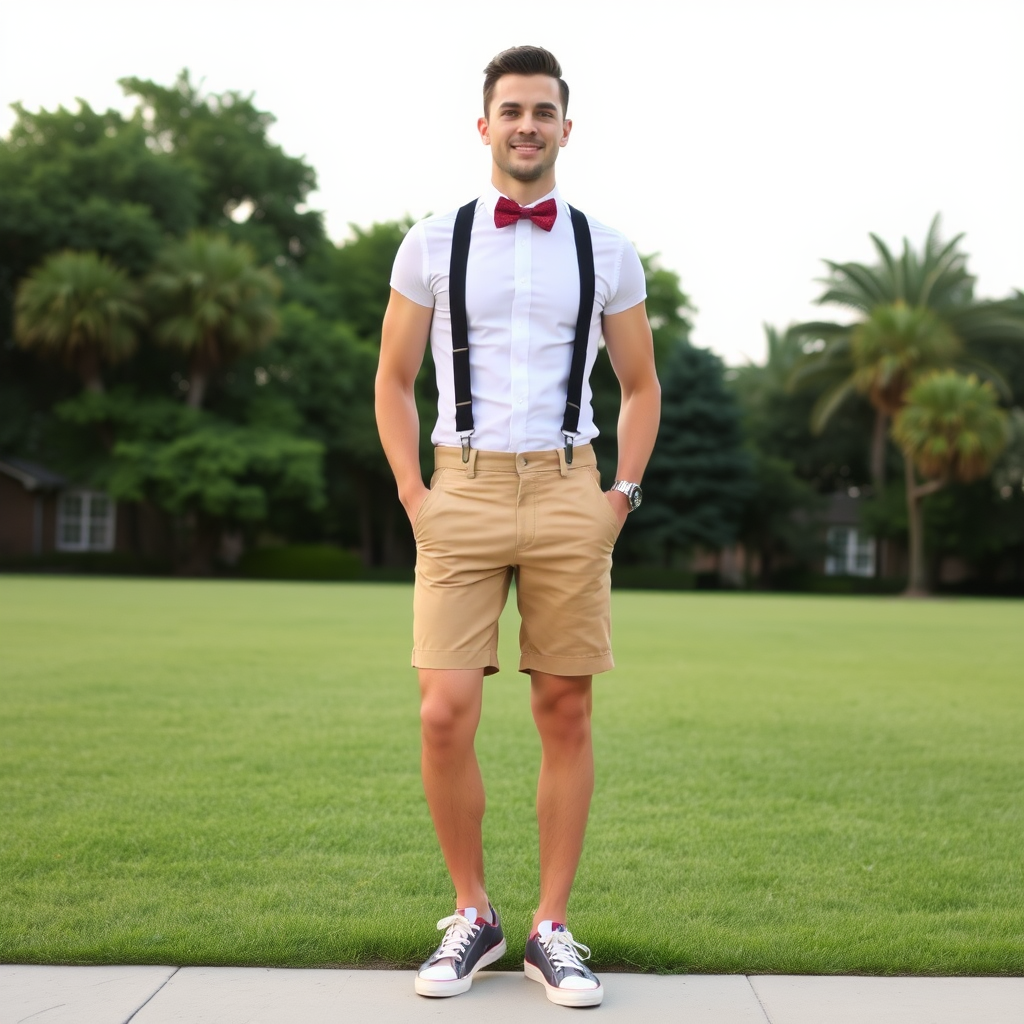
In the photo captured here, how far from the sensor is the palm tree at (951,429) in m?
35.5

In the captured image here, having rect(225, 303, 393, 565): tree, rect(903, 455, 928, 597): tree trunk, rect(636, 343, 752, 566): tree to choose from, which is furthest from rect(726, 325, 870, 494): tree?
rect(225, 303, 393, 565): tree

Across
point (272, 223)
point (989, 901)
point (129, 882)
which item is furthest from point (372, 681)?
point (272, 223)

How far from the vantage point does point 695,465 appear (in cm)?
4166

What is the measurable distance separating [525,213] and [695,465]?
128 ft

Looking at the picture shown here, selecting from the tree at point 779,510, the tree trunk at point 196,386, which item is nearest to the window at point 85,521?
the tree trunk at point 196,386

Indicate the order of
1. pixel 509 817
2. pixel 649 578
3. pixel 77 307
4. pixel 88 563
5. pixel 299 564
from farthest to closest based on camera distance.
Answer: pixel 649 578 < pixel 88 563 < pixel 299 564 < pixel 77 307 < pixel 509 817

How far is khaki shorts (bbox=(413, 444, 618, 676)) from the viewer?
3180 millimetres

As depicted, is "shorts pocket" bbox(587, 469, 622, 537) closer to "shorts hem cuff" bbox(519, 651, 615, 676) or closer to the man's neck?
"shorts hem cuff" bbox(519, 651, 615, 676)

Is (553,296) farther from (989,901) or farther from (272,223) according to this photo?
(272,223)

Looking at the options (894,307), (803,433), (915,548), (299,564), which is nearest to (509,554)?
(299,564)

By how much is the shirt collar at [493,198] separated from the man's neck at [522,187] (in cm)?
1

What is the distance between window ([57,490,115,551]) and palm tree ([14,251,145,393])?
7.26m

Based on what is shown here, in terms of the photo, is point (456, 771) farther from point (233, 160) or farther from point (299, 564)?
point (233, 160)

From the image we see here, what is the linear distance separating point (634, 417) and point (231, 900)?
1850mm
